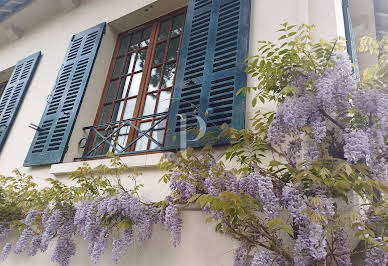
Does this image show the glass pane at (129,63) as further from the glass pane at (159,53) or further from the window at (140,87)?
the glass pane at (159,53)

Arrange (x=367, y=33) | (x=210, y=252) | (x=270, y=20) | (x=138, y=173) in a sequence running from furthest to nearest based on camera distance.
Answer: (x=367, y=33)
(x=270, y=20)
(x=138, y=173)
(x=210, y=252)

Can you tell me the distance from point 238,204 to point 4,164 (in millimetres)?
3417

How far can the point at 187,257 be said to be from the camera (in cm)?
186

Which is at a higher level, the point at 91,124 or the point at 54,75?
the point at 54,75

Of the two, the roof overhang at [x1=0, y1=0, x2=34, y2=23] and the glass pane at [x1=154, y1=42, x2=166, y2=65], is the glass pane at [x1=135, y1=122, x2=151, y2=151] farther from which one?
the roof overhang at [x1=0, y1=0, x2=34, y2=23]

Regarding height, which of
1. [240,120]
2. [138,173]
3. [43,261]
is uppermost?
[240,120]

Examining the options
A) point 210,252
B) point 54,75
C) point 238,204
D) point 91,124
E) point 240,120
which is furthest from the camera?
point 54,75

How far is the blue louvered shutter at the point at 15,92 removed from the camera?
151 inches

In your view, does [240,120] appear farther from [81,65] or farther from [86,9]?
[86,9]

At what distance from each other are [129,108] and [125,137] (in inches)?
15.1

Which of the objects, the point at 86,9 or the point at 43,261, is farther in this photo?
the point at 86,9

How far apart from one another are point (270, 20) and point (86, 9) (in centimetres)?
300

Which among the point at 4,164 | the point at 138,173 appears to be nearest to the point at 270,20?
the point at 138,173

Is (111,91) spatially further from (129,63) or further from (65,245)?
(65,245)
